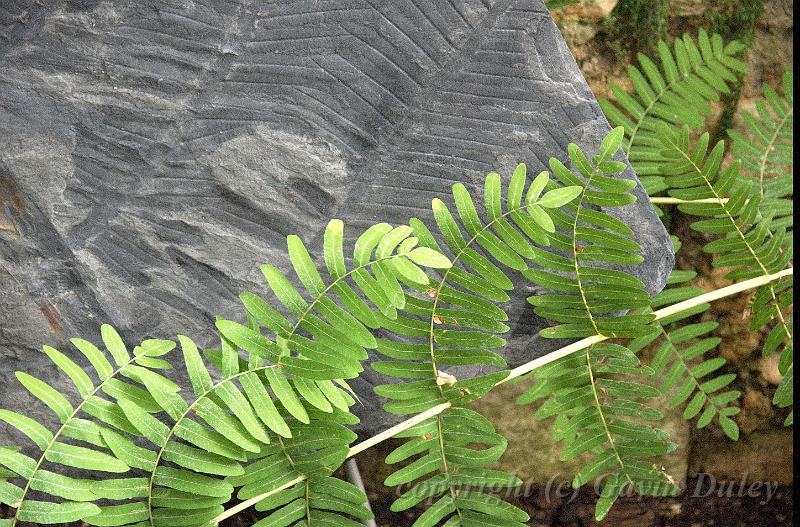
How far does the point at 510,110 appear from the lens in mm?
1432

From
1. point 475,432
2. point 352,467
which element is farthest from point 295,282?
point 352,467

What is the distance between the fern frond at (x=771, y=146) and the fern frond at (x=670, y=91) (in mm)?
108

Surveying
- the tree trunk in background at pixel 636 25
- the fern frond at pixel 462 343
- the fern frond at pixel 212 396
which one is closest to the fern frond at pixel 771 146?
the tree trunk in background at pixel 636 25

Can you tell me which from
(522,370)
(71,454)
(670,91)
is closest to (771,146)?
(670,91)

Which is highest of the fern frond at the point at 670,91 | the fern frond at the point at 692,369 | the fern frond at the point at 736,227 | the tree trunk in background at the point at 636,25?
the tree trunk in background at the point at 636,25

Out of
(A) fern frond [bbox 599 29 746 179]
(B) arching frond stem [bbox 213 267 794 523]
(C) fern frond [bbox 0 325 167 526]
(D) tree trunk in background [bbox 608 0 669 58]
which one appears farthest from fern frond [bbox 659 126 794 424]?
(C) fern frond [bbox 0 325 167 526]

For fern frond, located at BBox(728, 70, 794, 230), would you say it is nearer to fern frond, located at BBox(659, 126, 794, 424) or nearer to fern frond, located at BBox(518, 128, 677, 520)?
fern frond, located at BBox(659, 126, 794, 424)

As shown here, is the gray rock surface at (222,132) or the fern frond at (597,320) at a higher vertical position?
the gray rock surface at (222,132)

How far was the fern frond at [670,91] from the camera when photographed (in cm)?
201

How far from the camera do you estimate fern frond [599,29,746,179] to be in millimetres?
2010

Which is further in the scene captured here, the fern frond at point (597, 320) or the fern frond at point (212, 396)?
the fern frond at point (597, 320)

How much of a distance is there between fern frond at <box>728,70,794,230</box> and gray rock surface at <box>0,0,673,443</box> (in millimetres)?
779

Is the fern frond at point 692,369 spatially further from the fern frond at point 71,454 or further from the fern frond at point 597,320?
the fern frond at point 71,454

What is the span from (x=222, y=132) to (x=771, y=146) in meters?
1.39
